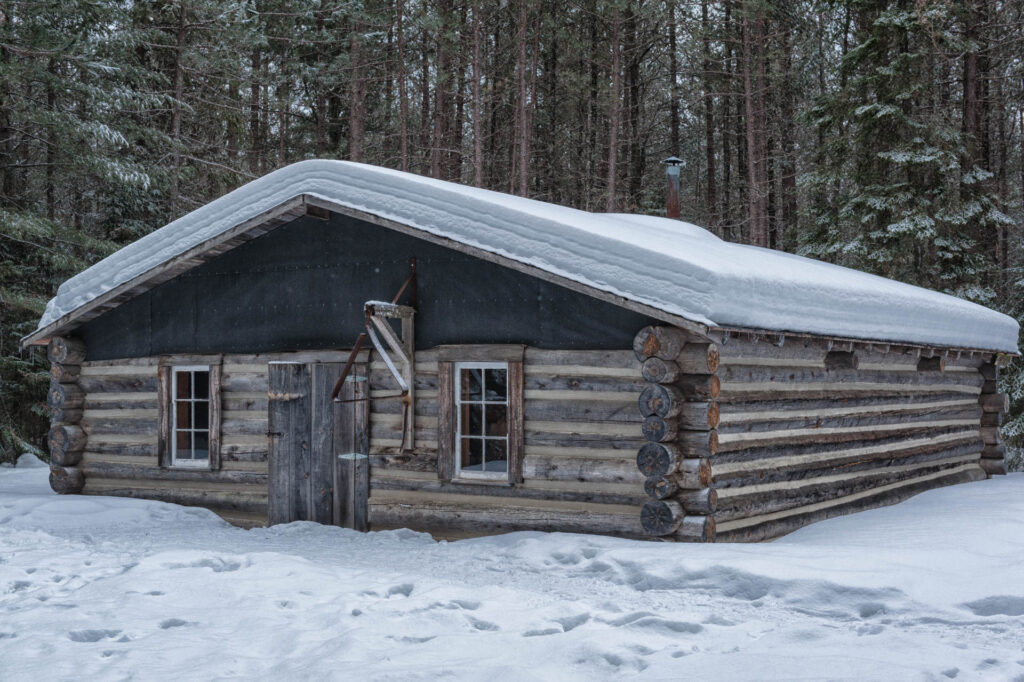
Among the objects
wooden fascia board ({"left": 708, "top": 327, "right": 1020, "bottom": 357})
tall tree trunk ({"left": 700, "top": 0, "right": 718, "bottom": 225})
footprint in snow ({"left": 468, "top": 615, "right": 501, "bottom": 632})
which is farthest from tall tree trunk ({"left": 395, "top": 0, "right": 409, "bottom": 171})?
footprint in snow ({"left": 468, "top": 615, "right": 501, "bottom": 632})

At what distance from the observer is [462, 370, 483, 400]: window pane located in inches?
435

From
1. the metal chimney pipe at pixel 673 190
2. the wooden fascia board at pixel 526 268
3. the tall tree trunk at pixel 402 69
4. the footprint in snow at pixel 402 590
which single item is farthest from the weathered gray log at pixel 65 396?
the tall tree trunk at pixel 402 69

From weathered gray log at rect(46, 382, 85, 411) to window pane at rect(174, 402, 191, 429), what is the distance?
1536mm

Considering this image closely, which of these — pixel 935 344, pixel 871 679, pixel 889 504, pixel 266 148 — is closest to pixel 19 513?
pixel 871 679

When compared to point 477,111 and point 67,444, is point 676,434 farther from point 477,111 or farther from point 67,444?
point 477,111

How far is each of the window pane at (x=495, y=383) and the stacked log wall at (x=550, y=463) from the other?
665 mm

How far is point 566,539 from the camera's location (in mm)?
9383

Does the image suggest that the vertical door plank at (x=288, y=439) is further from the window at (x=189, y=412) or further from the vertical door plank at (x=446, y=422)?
the vertical door plank at (x=446, y=422)

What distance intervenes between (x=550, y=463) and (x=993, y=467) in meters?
10.6

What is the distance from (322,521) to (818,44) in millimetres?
24398

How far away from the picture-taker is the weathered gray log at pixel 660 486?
923cm

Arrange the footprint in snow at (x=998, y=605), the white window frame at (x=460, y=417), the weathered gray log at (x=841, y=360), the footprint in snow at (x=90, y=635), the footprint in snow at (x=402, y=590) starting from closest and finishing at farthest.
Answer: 1. the footprint in snow at (x=90, y=635)
2. the footprint in snow at (x=998, y=605)
3. the footprint in snow at (x=402, y=590)
4. the white window frame at (x=460, y=417)
5. the weathered gray log at (x=841, y=360)

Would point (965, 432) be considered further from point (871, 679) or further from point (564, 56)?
point (564, 56)

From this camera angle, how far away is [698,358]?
9328 millimetres
